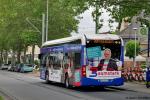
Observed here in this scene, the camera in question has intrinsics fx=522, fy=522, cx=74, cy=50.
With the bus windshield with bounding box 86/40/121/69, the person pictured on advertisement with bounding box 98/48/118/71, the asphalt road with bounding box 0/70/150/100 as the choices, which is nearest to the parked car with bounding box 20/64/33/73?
the asphalt road with bounding box 0/70/150/100

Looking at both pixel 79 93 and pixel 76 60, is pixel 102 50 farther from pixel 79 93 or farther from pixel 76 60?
pixel 79 93

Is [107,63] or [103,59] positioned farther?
[107,63]

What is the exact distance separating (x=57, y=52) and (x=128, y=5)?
551cm

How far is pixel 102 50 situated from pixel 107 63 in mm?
769

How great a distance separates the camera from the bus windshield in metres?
28.4

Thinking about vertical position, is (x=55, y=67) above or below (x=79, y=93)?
above

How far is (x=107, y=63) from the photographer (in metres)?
28.7

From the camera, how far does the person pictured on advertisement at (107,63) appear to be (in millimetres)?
28516

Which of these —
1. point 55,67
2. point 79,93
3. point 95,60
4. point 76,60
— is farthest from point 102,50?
point 55,67

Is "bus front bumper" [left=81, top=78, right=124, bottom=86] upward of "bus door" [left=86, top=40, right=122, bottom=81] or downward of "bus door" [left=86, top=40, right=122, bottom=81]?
downward

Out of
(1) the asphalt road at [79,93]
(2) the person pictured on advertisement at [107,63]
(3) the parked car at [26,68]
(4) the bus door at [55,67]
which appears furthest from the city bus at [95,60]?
(3) the parked car at [26,68]

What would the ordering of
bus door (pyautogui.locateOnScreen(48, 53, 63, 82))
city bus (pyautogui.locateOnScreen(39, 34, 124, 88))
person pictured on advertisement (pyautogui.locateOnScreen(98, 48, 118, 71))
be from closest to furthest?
city bus (pyautogui.locateOnScreen(39, 34, 124, 88)) → person pictured on advertisement (pyautogui.locateOnScreen(98, 48, 118, 71)) → bus door (pyautogui.locateOnScreen(48, 53, 63, 82))

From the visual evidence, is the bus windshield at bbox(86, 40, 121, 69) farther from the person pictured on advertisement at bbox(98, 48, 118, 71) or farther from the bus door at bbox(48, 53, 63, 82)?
the bus door at bbox(48, 53, 63, 82)

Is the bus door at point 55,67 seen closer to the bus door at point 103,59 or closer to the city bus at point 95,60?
the city bus at point 95,60
